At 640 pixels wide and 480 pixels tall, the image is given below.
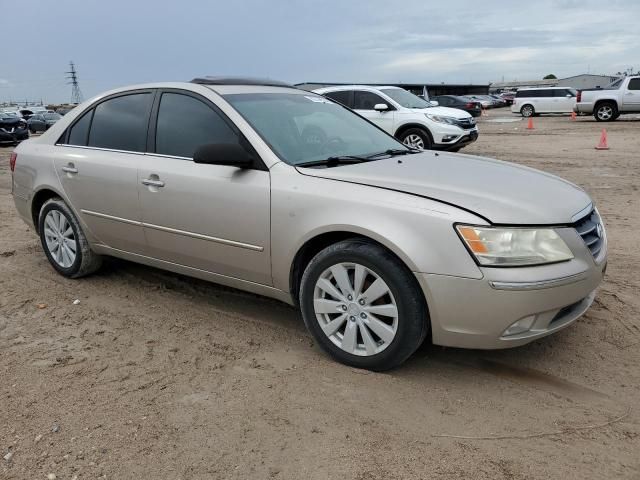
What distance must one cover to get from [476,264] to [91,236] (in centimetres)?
319

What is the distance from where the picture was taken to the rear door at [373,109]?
42.0ft

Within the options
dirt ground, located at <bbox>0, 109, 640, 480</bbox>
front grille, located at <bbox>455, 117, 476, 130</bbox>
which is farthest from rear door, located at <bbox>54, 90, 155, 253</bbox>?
front grille, located at <bbox>455, 117, 476, 130</bbox>

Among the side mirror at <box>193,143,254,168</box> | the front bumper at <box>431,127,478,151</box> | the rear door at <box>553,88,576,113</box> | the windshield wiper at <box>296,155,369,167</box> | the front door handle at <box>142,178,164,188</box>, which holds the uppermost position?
the side mirror at <box>193,143,254,168</box>

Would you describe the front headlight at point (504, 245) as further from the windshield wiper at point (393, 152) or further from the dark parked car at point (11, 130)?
the dark parked car at point (11, 130)

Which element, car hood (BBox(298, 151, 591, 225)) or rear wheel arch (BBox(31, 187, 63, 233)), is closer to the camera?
car hood (BBox(298, 151, 591, 225))

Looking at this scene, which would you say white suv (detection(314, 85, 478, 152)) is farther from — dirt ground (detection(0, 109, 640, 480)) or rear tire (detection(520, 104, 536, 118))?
rear tire (detection(520, 104, 536, 118))

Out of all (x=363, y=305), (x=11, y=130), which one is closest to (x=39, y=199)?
(x=363, y=305)

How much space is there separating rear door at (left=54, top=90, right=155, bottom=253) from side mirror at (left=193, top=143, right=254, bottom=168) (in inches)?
35.3

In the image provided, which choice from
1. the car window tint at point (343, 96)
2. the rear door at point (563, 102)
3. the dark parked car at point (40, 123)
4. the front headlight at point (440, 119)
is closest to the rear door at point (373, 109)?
the car window tint at point (343, 96)

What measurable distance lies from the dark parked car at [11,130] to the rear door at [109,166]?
17.2 meters

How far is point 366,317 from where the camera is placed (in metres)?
3.16

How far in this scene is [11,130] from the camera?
64.1ft

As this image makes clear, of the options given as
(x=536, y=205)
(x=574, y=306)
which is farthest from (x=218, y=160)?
(x=574, y=306)

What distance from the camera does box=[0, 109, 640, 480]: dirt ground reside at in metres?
2.51
